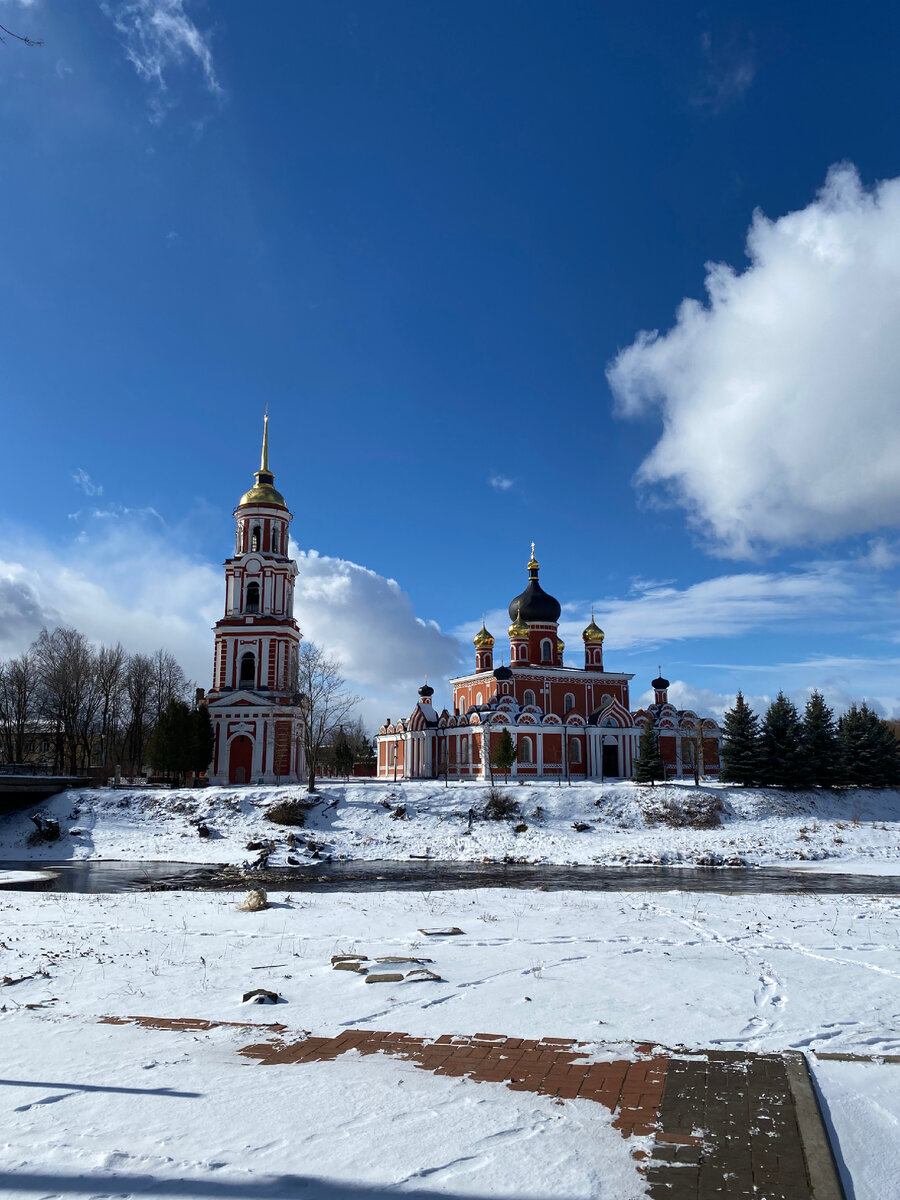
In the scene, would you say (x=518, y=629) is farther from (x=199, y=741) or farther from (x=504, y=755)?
(x=199, y=741)

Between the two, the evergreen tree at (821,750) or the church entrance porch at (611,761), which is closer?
the evergreen tree at (821,750)

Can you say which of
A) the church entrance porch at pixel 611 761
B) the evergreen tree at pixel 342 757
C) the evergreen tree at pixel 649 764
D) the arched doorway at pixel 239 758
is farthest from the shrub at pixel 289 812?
the evergreen tree at pixel 342 757

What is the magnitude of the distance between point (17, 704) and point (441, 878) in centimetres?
4609

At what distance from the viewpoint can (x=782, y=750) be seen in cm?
→ 4694

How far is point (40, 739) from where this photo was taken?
6712 cm

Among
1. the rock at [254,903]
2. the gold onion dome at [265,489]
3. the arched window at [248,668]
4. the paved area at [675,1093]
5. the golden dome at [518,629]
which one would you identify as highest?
the gold onion dome at [265,489]

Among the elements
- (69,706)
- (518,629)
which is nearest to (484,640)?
(518,629)

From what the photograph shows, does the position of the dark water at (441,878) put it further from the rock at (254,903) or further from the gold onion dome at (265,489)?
the gold onion dome at (265,489)

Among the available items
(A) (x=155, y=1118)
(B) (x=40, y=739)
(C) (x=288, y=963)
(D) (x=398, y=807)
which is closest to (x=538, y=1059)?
(A) (x=155, y=1118)

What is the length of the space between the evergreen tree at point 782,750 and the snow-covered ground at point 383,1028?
33.2 metres

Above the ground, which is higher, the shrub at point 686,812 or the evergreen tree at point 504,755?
the evergreen tree at point 504,755

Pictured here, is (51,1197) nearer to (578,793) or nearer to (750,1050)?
(750,1050)

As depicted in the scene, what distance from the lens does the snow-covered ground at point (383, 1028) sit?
4691 mm

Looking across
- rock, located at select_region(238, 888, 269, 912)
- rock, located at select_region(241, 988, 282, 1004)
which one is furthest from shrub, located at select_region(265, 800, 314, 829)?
rock, located at select_region(241, 988, 282, 1004)
